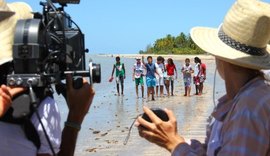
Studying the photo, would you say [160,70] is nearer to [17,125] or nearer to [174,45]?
[17,125]

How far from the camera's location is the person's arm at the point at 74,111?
2.37 m

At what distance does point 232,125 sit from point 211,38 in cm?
53

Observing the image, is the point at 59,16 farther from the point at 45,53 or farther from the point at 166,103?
the point at 166,103

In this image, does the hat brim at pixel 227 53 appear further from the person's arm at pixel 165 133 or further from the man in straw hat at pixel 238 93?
the person's arm at pixel 165 133

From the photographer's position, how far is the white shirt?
2.08 m

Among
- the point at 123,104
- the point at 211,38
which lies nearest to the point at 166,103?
the point at 123,104

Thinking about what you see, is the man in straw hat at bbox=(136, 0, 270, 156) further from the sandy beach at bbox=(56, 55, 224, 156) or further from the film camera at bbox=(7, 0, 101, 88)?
the sandy beach at bbox=(56, 55, 224, 156)

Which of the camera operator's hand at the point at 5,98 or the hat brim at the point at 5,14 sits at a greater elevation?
the hat brim at the point at 5,14

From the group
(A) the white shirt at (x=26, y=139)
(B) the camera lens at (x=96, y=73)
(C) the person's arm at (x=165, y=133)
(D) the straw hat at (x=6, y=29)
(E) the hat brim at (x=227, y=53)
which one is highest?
(D) the straw hat at (x=6, y=29)

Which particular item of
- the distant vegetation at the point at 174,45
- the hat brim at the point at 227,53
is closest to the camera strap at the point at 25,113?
the hat brim at the point at 227,53

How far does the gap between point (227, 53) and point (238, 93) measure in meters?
0.19

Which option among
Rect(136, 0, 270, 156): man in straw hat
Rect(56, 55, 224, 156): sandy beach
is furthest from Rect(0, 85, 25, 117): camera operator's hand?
Rect(56, 55, 224, 156): sandy beach

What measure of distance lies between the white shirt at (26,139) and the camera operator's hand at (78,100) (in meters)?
0.28

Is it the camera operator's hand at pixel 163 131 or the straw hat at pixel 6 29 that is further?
the camera operator's hand at pixel 163 131
